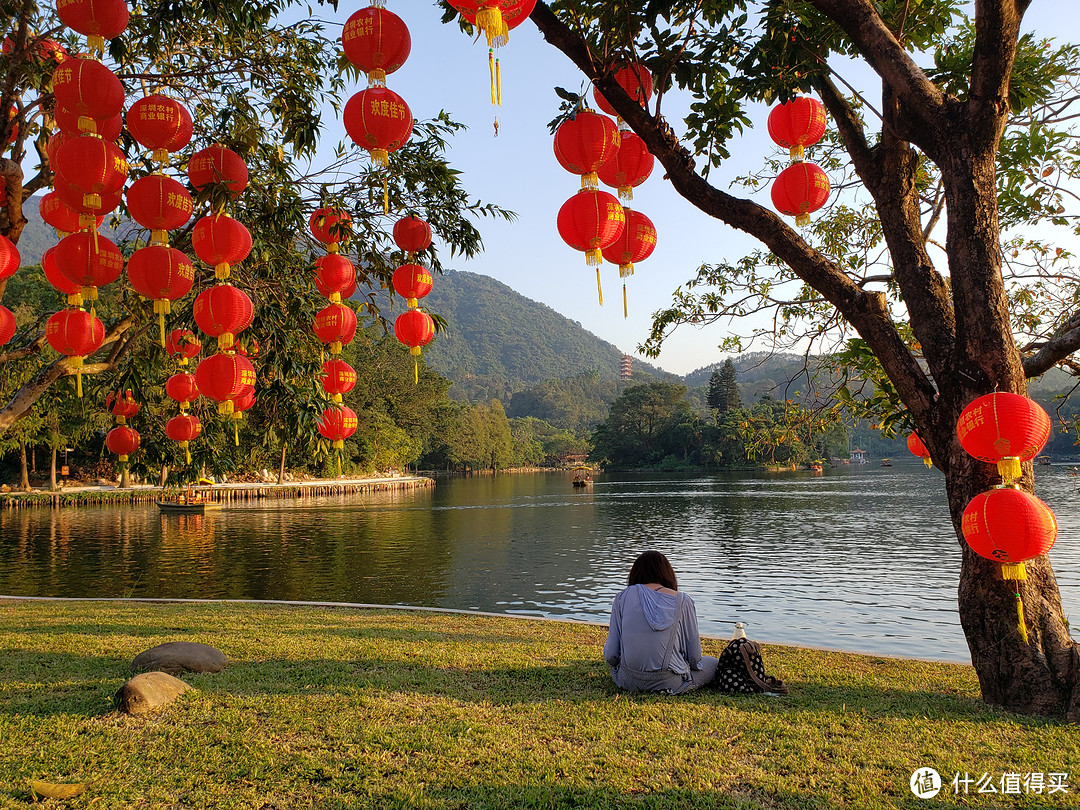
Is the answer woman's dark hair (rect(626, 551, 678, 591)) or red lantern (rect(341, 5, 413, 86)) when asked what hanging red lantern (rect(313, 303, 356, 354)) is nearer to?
red lantern (rect(341, 5, 413, 86))

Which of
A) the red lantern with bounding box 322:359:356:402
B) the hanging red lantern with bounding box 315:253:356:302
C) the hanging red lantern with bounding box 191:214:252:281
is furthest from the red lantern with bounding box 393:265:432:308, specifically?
the hanging red lantern with bounding box 191:214:252:281

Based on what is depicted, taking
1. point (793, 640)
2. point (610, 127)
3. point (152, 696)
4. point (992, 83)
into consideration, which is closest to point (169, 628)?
point (152, 696)

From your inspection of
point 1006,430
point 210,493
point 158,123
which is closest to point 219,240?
point 158,123

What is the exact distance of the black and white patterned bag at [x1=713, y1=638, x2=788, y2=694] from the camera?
4.32 m

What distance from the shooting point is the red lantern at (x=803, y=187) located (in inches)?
170

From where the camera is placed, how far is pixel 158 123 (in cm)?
405

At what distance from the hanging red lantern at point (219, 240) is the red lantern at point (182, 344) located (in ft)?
6.01

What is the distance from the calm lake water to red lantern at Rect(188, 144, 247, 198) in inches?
276

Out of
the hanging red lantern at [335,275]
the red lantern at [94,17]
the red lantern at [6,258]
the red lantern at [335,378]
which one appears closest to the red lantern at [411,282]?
the hanging red lantern at [335,275]

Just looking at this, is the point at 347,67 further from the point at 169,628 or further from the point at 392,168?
the point at 169,628

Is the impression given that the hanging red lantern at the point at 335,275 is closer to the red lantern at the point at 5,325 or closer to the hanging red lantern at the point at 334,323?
the hanging red lantern at the point at 334,323

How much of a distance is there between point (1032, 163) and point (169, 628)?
885 centimetres

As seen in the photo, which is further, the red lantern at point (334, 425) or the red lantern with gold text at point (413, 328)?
the red lantern with gold text at point (413, 328)

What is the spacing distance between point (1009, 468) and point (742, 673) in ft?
6.45
